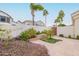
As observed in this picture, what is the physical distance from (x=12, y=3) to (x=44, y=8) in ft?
1.54

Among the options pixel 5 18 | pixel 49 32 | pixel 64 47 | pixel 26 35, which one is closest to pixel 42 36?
pixel 49 32

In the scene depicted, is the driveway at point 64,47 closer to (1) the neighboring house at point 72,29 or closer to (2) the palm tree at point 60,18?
(1) the neighboring house at point 72,29

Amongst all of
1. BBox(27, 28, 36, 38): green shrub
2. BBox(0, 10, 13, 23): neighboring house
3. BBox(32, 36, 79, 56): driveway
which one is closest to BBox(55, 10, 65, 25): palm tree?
BBox(32, 36, 79, 56): driveway

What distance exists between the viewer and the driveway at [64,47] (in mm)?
3502

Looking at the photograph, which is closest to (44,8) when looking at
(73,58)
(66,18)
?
(66,18)

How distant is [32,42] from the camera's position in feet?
11.7

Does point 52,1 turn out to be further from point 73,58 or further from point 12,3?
point 73,58

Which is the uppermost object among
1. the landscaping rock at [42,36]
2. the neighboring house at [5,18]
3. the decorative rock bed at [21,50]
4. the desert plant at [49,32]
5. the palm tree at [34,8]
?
the palm tree at [34,8]

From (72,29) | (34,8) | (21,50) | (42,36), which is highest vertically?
(34,8)

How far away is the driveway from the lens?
3.50 m

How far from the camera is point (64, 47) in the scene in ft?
11.7

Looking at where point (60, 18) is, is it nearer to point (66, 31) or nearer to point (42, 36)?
point (66, 31)

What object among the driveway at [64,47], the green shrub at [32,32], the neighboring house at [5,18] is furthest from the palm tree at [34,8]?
the driveway at [64,47]

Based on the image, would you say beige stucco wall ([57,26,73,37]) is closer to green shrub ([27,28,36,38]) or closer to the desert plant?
the desert plant
